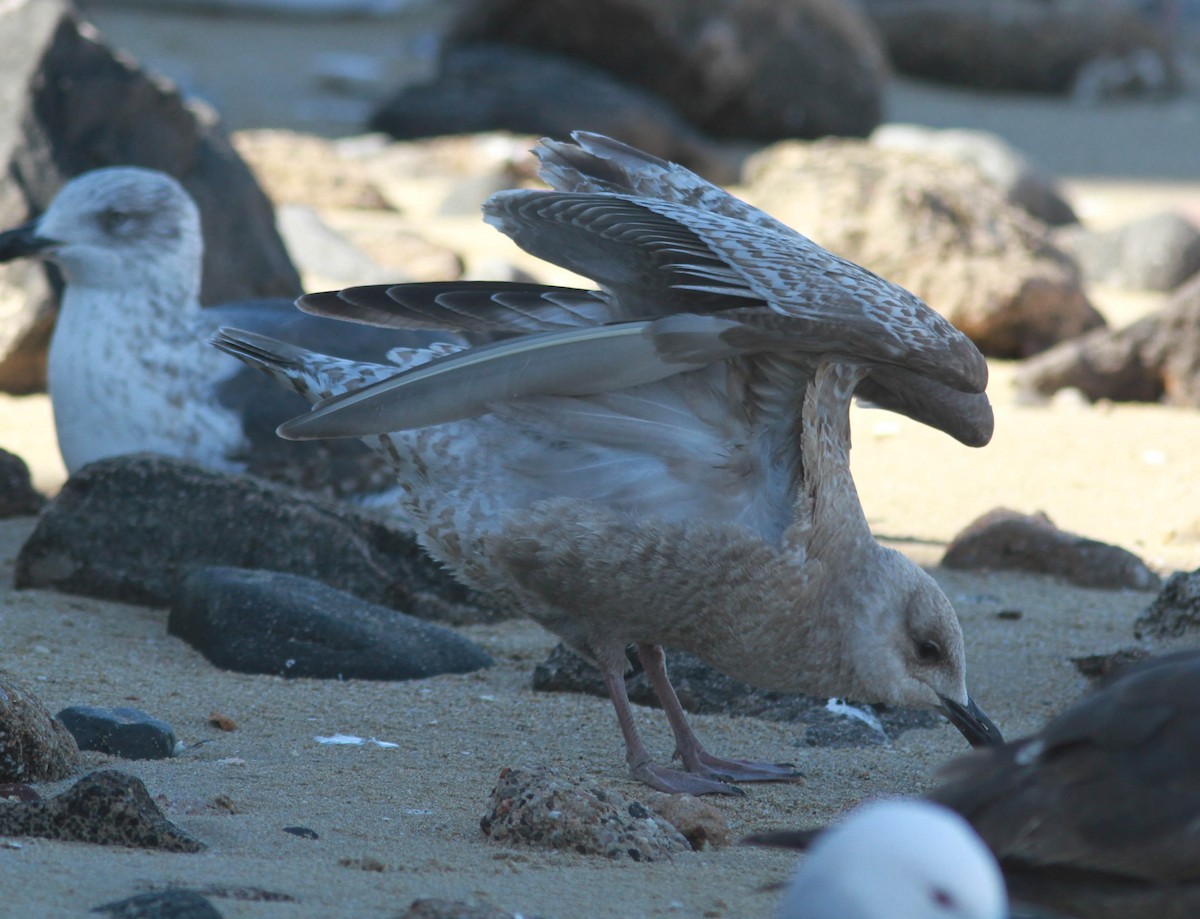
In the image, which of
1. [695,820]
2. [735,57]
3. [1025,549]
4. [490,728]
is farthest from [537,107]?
[695,820]

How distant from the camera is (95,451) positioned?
5969 millimetres

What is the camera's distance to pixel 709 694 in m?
4.80

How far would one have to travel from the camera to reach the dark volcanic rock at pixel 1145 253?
452 inches

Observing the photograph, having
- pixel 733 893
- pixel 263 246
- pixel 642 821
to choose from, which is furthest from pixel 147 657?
pixel 263 246

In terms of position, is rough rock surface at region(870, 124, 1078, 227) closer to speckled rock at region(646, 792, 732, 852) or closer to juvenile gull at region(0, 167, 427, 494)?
juvenile gull at region(0, 167, 427, 494)

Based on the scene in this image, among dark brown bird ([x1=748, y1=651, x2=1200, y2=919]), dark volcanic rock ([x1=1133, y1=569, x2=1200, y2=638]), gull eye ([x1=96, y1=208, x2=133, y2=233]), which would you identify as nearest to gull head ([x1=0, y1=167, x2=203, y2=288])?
gull eye ([x1=96, y1=208, x2=133, y2=233])

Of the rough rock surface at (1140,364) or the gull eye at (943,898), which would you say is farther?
the rough rock surface at (1140,364)

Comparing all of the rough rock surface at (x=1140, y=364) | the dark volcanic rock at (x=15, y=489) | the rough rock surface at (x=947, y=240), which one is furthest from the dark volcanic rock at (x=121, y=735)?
the rough rock surface at (x=947, y=240)

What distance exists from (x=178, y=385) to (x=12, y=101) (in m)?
2.69

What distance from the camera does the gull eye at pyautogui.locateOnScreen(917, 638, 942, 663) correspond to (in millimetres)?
4121

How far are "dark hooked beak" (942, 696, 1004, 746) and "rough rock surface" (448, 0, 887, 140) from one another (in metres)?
12.7

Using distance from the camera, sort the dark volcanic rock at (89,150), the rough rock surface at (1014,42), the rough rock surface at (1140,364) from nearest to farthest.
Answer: the dark volcanic rock at (89,150) → the rough rock surface at (1140,364) → the rough rock surface at (1014,42)

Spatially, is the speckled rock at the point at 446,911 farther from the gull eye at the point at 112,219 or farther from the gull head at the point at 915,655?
the gull eye at the point at 112,219

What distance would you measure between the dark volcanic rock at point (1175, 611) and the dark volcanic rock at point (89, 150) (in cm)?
506
